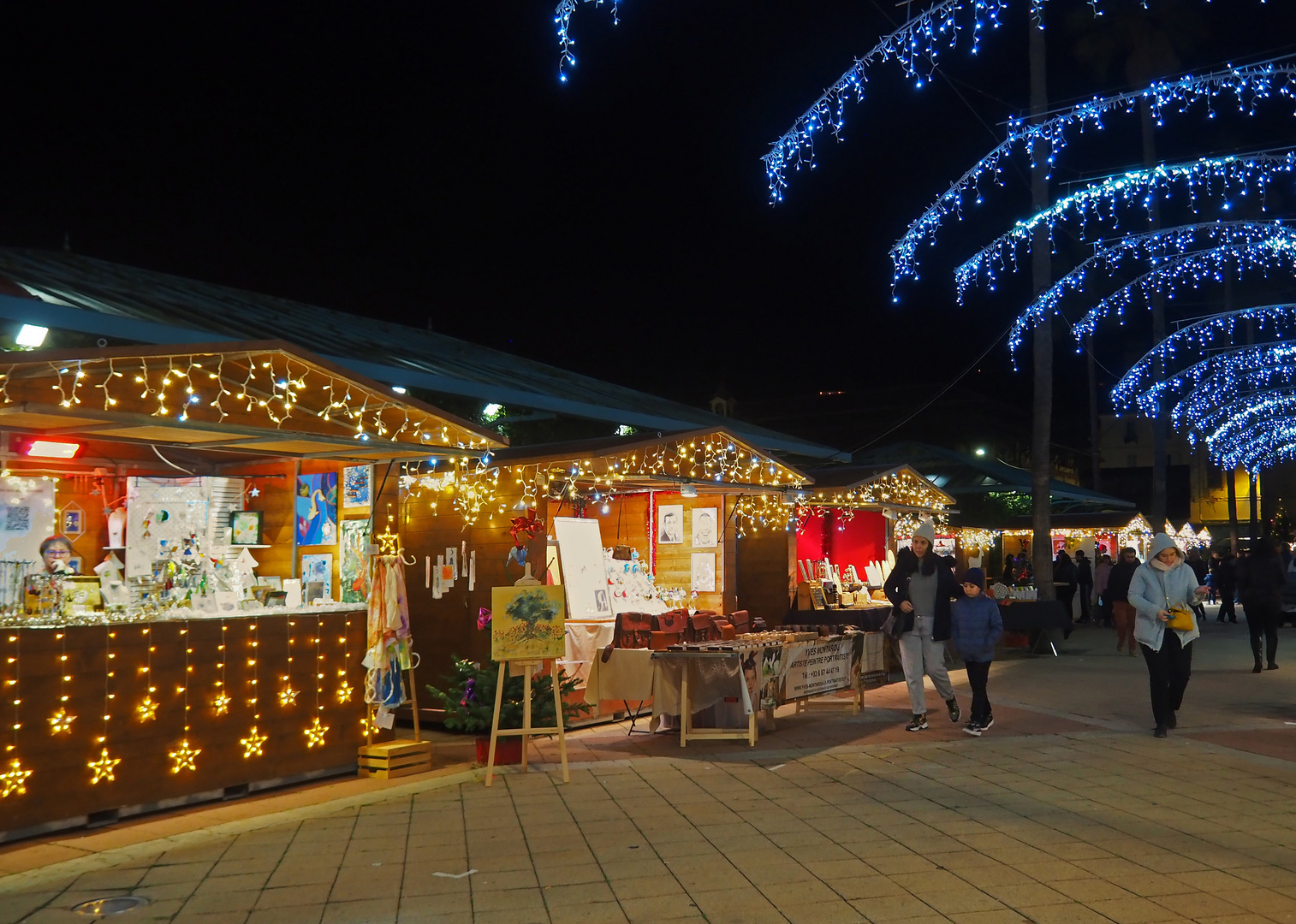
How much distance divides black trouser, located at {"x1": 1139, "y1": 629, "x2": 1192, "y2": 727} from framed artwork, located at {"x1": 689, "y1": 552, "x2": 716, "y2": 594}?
494cm

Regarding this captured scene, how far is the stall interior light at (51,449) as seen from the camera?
23.4 ft

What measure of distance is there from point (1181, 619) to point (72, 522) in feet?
27.4

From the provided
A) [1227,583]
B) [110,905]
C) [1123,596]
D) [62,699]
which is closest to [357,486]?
[62,699]

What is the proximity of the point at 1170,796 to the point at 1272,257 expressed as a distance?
9.96 m

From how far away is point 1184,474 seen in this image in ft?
152

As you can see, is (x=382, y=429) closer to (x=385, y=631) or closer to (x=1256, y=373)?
(x=385, y=631)

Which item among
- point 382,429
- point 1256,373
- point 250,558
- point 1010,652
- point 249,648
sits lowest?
point 1010,652

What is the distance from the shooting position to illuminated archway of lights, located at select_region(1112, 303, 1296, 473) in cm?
1942

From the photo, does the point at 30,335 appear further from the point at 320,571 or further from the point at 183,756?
the point at 183,756

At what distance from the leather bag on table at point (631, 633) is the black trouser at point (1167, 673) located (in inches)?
160

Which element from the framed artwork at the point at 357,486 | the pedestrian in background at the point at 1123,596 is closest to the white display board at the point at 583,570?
the framed artwork at the point at 357,486

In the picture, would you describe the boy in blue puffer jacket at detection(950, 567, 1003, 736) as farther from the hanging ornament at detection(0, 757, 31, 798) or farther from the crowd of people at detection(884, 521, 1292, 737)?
the hanging ornament at detection(0, 757, 31, 798)

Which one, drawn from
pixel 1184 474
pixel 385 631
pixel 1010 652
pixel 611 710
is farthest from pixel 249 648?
pixel 1184 474

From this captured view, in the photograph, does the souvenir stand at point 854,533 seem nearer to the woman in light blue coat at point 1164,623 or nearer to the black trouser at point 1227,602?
the woman in light blue coat at point 1164,623
